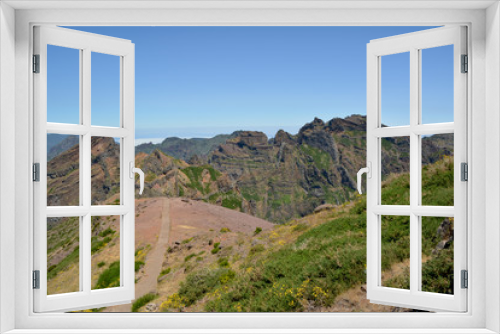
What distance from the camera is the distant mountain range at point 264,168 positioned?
1786cm

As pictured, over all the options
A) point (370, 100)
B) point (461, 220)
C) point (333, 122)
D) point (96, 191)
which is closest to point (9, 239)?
point (370, 100)

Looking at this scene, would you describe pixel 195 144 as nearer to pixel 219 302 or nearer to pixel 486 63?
pixel 219 302

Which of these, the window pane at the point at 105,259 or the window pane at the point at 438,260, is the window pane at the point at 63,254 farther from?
the window pane at the point at 438,260

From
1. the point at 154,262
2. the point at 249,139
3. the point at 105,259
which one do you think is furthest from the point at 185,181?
the point at 105,259

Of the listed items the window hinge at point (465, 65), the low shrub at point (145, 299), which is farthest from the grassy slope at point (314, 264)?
the window hinge at point (465, 65)

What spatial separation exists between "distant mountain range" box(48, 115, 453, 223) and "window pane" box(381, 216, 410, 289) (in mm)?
11649

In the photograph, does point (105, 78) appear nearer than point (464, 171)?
No

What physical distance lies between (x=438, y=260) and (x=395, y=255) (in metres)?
0.97

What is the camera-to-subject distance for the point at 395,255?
4.97m

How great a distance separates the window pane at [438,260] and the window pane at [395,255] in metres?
0.35

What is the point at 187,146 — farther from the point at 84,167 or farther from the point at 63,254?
the point at 84,167

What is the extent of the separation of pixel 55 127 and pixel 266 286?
613 cm

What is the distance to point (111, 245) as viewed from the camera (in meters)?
11.8

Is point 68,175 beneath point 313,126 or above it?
beneath
